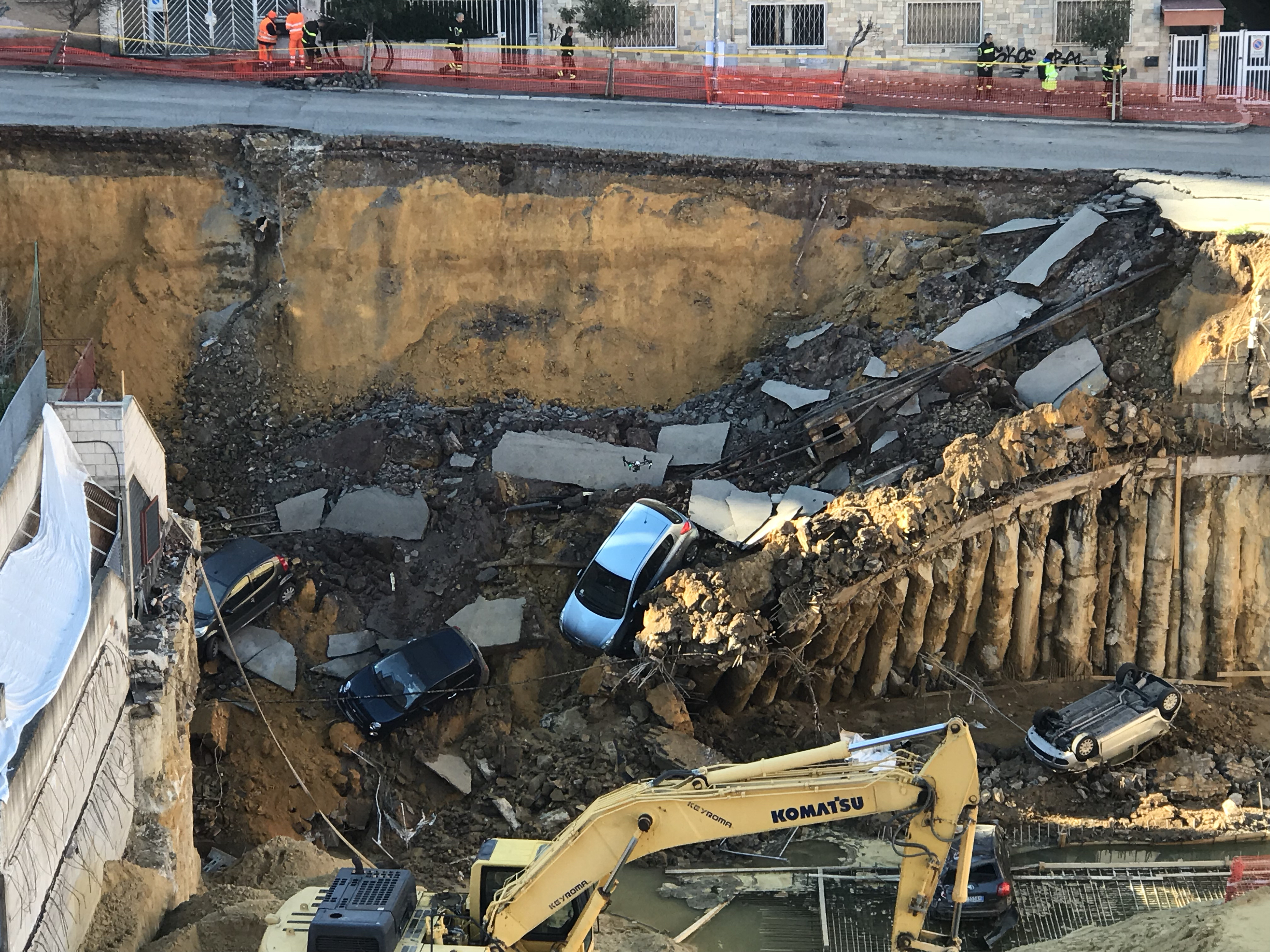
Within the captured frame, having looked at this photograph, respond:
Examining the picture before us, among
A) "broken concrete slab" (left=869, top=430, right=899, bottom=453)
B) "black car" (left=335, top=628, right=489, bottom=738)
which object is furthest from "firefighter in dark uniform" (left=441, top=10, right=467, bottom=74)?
"black car" (left=335, top=628, right=489, bottom=738)

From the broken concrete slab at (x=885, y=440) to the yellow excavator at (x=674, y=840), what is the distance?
890cm

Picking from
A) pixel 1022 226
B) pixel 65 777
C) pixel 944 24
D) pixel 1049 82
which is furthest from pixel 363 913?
pixel 944 24

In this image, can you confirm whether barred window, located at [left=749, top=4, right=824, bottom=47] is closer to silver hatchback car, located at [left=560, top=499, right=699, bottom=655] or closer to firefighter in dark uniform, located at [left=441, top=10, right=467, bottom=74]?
firefighter in dark uniform, located at [left=441, top=10, right=467, bottom=74]

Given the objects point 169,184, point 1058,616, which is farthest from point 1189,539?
point 169,184

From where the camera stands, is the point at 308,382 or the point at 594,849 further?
the point at 308,382

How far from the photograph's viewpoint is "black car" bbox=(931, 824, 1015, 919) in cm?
1688

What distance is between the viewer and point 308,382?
2619cm

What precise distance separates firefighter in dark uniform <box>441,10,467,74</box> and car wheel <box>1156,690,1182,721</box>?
65.0ft

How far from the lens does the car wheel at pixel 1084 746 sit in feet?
64.0

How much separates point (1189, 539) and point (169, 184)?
18.9 m

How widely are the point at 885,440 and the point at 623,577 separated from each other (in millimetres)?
4726

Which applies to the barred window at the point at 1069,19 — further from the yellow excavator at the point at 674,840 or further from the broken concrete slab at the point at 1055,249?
the yellow excavator at the point at 674,840

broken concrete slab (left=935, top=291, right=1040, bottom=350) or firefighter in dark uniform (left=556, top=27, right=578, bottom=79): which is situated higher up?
firefighter in dark uniform (left=556, top=27, right=578, bottom=79)

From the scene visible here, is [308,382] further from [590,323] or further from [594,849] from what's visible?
[594,849]
